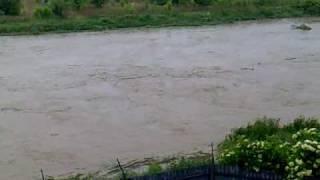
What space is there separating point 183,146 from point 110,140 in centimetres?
155

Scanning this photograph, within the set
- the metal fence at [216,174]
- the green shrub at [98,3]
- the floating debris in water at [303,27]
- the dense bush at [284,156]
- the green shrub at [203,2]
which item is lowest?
the floating debris in water at [303,27]

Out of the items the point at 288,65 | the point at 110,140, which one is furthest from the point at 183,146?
the point at 288,65

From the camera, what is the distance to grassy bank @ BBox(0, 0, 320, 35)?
25781mm

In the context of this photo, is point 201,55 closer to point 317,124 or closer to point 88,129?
point 88,129

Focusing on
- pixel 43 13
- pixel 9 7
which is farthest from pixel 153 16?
pixel 9 7

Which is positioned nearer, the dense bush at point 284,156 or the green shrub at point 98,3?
the dense bush at point 284,156

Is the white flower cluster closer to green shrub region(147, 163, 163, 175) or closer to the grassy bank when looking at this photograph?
green shrub region(147, 163, 163, 175)

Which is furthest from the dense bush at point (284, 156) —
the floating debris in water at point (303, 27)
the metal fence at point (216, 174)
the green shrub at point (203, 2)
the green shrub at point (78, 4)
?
the green shrub at point (203, 2)

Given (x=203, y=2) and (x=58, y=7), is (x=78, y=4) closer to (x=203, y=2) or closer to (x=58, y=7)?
(x=58, y=7)

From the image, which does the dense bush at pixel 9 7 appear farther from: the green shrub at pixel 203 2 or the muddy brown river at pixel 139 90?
the green shrub at pixel 203 2

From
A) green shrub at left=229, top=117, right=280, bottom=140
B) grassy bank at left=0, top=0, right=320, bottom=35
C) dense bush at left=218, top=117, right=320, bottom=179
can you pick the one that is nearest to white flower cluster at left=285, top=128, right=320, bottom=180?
dense bush at left=218, top=117, right=320, bottom=179

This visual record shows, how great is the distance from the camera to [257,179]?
7664 millimetres

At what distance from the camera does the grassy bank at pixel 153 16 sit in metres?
25.8

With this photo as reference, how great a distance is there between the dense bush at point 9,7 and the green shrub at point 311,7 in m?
12.9
